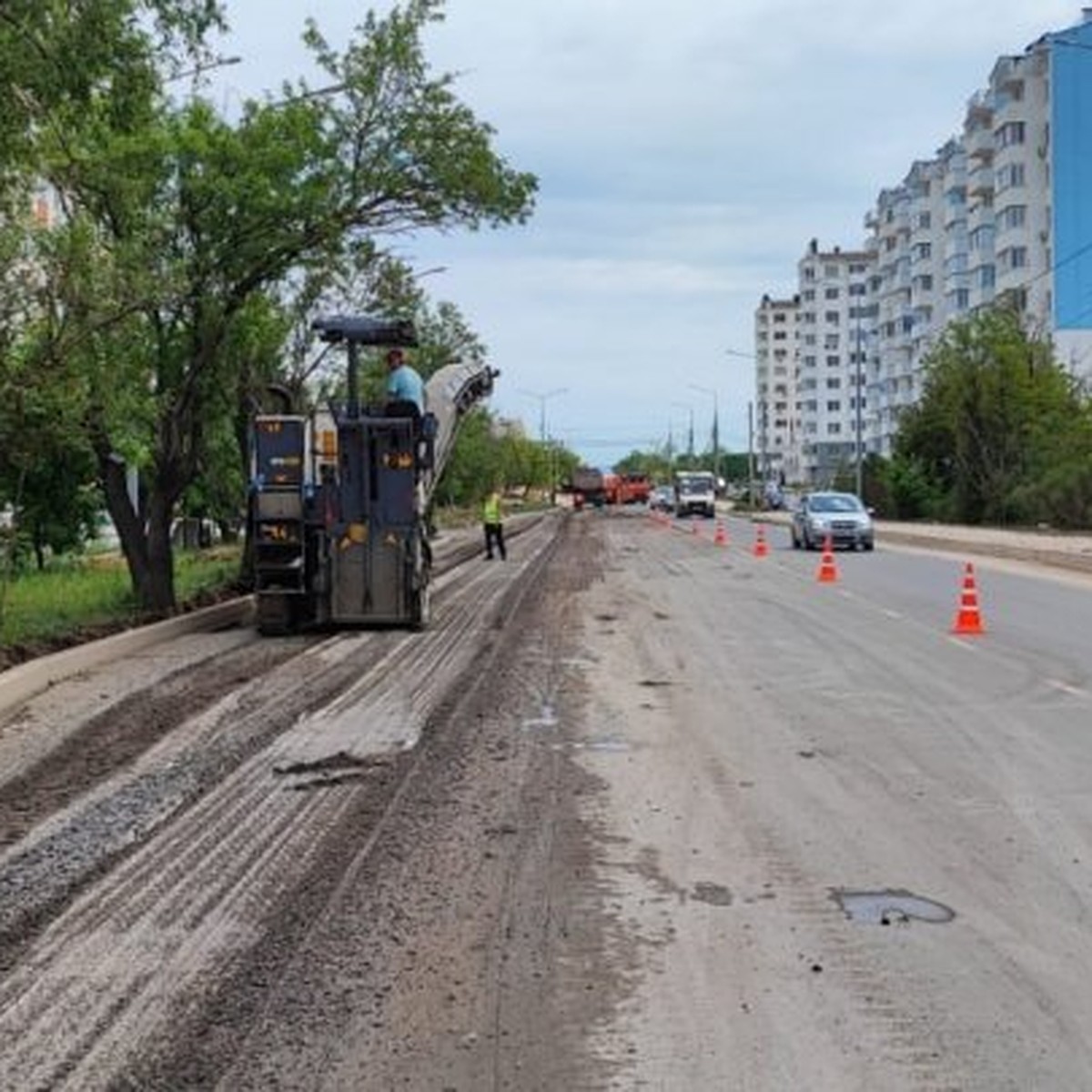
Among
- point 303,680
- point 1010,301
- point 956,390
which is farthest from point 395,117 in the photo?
point 1010,301

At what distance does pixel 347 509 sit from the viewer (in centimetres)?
1845

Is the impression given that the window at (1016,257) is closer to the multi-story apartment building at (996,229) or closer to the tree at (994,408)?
the multi-story apartment building at (996,229)

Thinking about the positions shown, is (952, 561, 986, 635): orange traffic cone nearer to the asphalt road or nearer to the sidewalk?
the asphalt road

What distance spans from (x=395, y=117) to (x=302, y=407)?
7469mm

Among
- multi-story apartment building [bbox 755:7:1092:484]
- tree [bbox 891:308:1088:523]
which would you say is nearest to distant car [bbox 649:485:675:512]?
multi-story apartment building [bbox 755:7:1092:484]

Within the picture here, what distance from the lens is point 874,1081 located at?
459cm

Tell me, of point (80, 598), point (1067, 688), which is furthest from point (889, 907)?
point (80, 598)

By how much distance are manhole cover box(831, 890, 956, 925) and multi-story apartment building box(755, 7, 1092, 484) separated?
72358mm

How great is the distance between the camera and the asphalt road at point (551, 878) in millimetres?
4898

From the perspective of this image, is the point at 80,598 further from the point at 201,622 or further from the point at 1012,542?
the point at 1012,542

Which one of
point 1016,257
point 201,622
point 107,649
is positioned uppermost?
point 1016,257

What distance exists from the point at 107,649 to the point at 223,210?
19.9 feet

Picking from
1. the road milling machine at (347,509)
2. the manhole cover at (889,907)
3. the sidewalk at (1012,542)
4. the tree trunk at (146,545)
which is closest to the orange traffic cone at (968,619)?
the road milling machine at (347,509)

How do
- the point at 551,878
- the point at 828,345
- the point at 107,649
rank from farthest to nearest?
the point at 828,345
the point at 107,649
the point at 551,878
